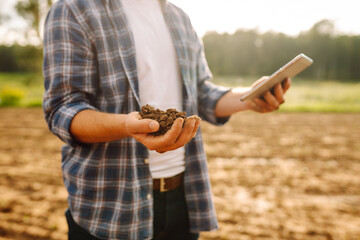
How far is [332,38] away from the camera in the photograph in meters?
51.4

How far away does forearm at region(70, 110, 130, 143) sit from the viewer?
3.92ft

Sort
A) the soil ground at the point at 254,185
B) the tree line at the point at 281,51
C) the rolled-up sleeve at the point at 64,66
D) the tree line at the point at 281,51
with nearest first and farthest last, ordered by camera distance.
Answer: the rolled-up sleeve at the point at 64,66 < the soil ground at the point at 254,185 < the tree line at the point at 281,51 < the tree line at the point at 281,51

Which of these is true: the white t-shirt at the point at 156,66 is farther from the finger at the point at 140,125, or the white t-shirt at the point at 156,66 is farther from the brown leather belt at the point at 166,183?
the finger at the point at 140,125

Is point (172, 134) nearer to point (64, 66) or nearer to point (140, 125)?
point (140, 125)

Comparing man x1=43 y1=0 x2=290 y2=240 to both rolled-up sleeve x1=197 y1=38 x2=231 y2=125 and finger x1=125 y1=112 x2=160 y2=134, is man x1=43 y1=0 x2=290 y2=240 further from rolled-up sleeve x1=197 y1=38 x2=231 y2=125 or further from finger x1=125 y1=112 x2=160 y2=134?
rolled-up sleeve x1=197 y1=38 x2=231 y2=125

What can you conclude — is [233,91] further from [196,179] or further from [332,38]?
[332,38]

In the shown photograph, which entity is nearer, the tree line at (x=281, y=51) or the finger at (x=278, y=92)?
the finger at (x=278, y=92)

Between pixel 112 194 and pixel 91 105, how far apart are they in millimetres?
468

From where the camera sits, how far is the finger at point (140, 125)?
1.04 metres

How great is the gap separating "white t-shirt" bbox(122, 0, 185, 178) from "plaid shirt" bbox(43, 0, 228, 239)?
9cm

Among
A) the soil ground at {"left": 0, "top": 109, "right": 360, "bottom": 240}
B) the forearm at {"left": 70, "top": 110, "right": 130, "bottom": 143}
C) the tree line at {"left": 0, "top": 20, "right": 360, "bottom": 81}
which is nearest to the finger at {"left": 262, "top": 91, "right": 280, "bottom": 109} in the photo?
the forearm at {"left": 70, "top": 110, "right": 130, "bottom": 143}

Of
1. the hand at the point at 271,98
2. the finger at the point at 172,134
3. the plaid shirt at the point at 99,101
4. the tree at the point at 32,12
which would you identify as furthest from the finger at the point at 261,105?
the tree at the point at 32,12

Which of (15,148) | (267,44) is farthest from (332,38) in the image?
(15,148)

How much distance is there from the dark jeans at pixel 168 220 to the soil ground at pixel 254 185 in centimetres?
239
